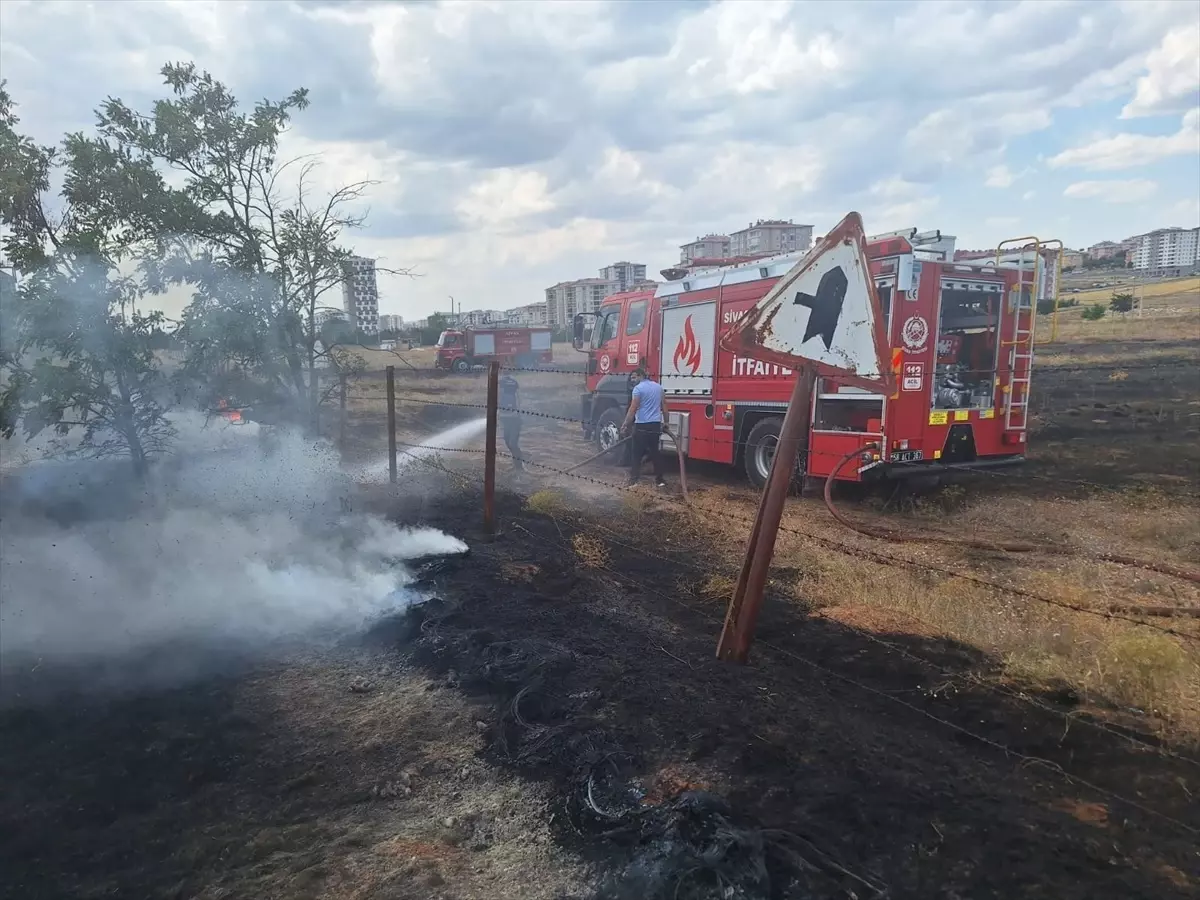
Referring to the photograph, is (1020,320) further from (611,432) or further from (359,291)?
(359,291)

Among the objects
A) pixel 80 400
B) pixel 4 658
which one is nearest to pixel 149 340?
pixel 80 400

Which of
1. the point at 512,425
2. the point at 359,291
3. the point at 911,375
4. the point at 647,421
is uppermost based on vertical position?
the point at 359,291

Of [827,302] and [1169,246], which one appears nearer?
[827,302]

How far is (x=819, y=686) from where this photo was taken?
3.87 meters

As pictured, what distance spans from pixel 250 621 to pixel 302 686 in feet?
3.77

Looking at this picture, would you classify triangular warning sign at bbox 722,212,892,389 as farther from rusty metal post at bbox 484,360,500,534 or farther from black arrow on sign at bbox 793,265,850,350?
rusty metal post at bbox 484,360,500,534

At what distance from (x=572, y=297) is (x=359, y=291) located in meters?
83.9

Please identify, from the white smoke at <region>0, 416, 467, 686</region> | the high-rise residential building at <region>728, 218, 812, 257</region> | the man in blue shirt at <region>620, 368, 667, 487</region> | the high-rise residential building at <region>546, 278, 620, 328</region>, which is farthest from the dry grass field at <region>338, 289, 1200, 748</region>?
the high-rise residential building at <region>546, 278, 620, 328</region>

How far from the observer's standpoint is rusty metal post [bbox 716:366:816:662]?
3643 mm

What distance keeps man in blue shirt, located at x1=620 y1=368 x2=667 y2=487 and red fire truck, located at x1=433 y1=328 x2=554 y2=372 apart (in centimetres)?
2340

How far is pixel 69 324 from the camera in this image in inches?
276

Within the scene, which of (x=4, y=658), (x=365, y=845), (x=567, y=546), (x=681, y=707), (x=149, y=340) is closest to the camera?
(x=365, y=845)

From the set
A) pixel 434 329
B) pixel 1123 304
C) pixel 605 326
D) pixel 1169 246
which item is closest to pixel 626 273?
pixel 434 329

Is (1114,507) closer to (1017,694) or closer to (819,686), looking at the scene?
(1017,694)
